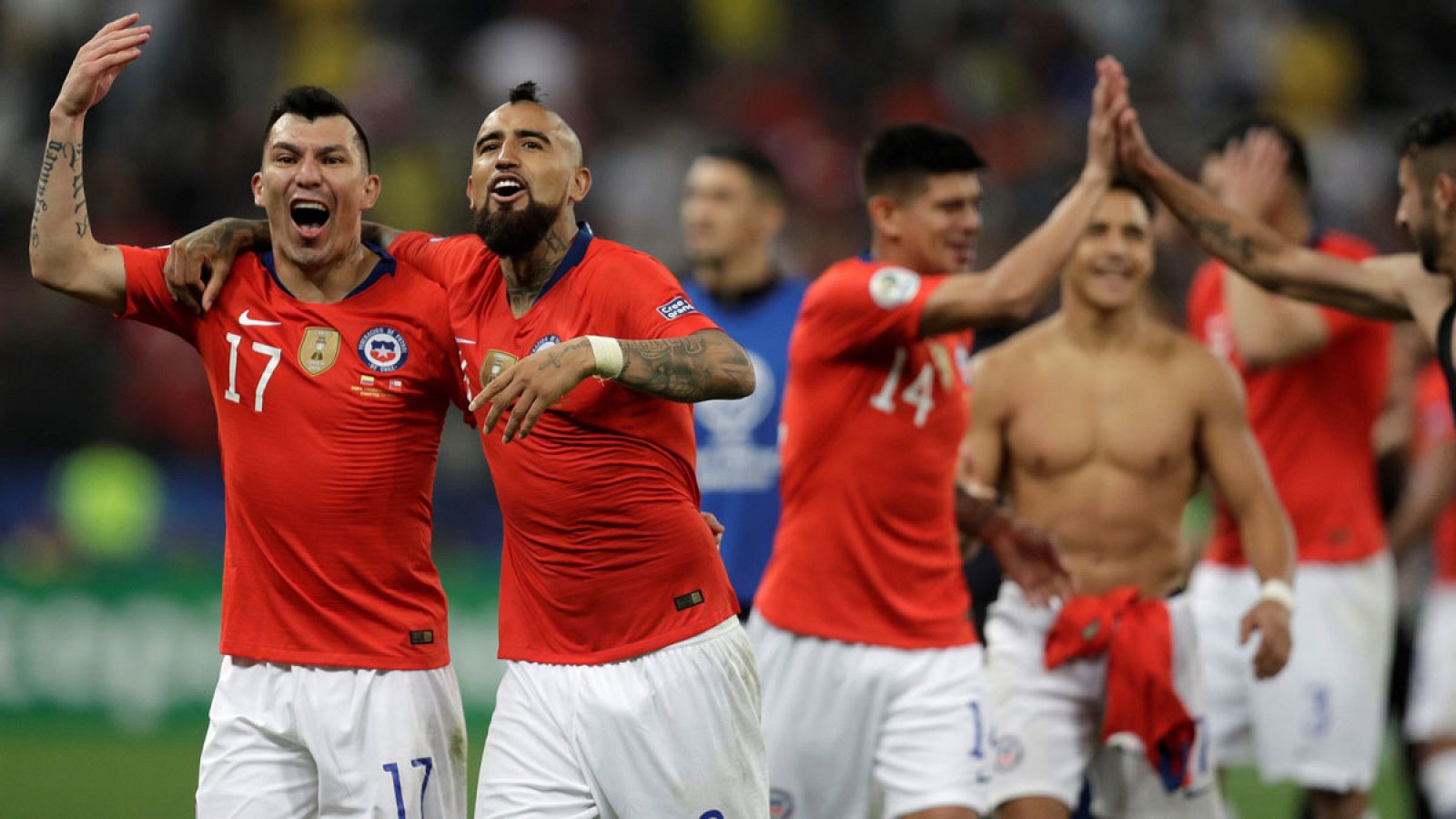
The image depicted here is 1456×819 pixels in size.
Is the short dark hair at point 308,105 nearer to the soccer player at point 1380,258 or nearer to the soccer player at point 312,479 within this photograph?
the soccer player at point 312,479

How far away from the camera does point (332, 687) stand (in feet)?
17.8

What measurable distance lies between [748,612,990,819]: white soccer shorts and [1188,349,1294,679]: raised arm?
3.53ft

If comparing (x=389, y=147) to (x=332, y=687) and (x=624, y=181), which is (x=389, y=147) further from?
(x=332, y=687)

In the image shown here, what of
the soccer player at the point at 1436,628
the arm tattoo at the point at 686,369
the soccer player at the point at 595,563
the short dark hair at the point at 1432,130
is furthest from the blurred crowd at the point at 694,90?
the arm tattoo at the point at 686,369

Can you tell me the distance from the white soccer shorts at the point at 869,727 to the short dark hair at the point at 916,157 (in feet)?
5.40

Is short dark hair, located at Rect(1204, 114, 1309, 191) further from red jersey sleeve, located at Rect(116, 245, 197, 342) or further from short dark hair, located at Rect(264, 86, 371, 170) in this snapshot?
red jersey sleeve, located at Rect(116, 245, 197, 342)

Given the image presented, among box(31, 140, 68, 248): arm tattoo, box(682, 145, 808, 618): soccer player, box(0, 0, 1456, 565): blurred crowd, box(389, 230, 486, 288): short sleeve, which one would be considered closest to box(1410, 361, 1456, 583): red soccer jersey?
box(682, 145, 808, 618): soccer player

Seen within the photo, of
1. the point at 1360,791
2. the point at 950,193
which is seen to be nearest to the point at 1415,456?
the point at 1360,791

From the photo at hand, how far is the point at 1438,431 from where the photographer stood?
936 cm

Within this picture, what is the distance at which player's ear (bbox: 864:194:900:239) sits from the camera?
6887 mm

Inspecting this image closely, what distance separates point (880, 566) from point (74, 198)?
282cm

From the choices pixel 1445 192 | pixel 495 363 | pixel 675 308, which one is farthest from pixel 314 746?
pixel 1445 192

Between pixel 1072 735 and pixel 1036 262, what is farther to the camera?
pixel 1072 735

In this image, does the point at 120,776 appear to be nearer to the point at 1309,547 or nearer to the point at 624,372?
the point at 1309,547
